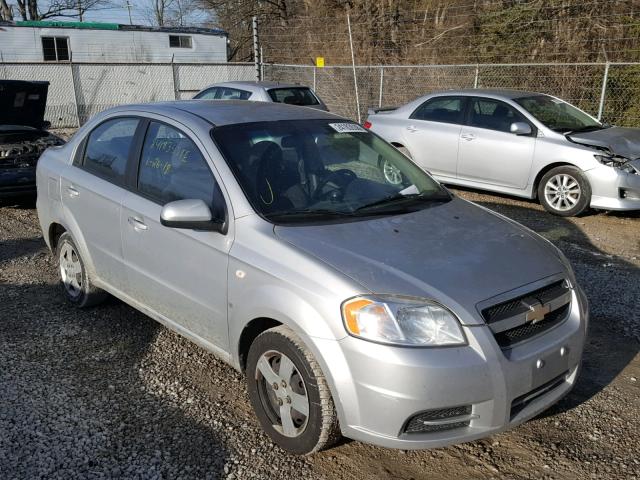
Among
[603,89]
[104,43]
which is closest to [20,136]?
[603,89]

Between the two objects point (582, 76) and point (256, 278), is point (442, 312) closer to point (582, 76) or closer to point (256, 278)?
point (256, 278)

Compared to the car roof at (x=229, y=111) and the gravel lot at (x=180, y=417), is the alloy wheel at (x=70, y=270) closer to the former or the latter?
the gravel lot at (x=180, y=417)

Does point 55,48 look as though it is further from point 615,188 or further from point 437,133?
point 615,188

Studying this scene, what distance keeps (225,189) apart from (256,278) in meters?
0.59

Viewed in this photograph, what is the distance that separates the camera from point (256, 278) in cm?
299

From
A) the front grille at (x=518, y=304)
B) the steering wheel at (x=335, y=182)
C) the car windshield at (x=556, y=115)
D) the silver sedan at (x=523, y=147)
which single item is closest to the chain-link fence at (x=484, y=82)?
the car windshield at (x=556, y=115)

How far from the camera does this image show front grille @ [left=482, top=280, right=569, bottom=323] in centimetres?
271

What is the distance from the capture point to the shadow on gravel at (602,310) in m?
3.79

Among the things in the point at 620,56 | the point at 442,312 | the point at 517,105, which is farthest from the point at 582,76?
the point at 442,312

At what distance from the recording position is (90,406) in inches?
135

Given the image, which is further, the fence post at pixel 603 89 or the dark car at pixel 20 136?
the fence post at pixel 603 89

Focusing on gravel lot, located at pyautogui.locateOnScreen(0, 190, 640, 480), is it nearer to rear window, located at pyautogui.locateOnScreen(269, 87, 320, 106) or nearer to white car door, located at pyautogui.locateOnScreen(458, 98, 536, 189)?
white car door, located at pyautogui.locateOnScreen(458, 98, 536, 189)

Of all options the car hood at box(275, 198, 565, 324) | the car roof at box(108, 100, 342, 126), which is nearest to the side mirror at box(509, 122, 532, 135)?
the car roof at box(108, 100, 342, 126)

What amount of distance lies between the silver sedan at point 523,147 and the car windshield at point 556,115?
0.06 feet
